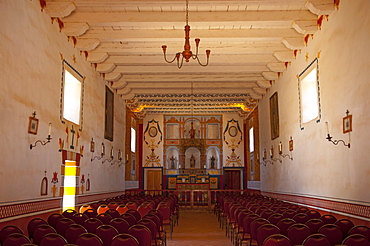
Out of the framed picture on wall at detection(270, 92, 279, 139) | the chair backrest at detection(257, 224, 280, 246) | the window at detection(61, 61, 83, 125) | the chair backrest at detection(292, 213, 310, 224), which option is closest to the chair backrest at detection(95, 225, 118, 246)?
the chair backrest at detection(257, 224, 280, 246)

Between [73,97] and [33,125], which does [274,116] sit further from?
[33,125]

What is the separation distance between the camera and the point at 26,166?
8836 millimetres

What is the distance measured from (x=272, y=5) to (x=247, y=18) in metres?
0.79

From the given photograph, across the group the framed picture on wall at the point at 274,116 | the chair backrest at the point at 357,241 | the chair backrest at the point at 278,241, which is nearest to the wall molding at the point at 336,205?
the chair backrest at the point at 357,241

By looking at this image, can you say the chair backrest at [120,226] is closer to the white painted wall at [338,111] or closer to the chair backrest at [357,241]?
the chair backrest at [357,241]

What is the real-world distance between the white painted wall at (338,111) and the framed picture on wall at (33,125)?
7.59 metres

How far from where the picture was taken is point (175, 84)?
19.0m

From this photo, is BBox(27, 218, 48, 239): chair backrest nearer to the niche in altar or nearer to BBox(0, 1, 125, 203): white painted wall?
BBox(0, 1, 125, 203): white painted wall

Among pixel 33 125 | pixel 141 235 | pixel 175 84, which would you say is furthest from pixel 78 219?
pixel 175 84

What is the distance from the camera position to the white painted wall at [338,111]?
816 centimetres

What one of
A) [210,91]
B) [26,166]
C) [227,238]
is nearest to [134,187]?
[210,91]

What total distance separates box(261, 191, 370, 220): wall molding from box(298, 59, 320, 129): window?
8.44 ft

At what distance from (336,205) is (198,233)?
171 inches

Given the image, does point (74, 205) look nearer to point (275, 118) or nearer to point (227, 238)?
point (227, 238)
